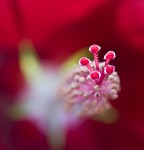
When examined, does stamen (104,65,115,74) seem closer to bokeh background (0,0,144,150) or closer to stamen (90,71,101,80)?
stamen (90,71,101,80)

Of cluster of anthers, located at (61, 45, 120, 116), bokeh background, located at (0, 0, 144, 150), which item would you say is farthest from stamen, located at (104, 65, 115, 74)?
bokeh background, located at (0, 0, 144, 150)

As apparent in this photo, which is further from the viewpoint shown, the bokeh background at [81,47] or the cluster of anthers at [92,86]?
the bokeh background at [81,47]

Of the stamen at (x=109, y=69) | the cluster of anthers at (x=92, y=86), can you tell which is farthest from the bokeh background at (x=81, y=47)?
the stamen at (x=109, y=69)

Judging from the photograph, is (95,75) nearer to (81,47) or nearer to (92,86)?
(92,86)

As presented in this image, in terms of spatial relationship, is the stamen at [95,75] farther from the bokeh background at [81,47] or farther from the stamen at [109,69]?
the bokeh background at [81,47]

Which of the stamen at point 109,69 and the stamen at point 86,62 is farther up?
the stamen at point 86,62

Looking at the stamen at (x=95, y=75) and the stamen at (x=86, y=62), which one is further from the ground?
the stamen at (x=86, y=62)
